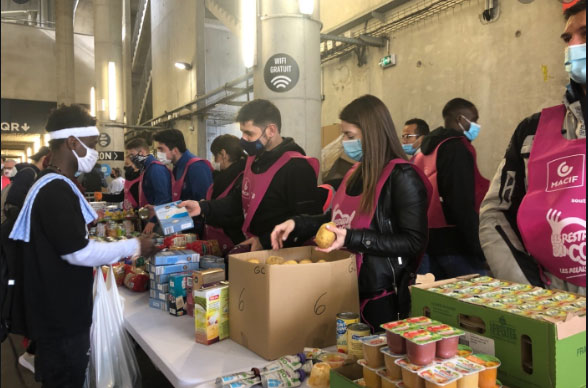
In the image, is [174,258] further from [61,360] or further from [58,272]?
[61,360]

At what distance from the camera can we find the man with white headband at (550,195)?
1.36 m

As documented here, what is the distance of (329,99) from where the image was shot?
8078 millimetres

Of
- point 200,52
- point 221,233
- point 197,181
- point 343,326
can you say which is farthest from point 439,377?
point 200,52

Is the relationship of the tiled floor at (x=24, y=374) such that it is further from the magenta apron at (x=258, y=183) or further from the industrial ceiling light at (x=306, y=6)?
the industrial ceiling light at (x=306, y=6)

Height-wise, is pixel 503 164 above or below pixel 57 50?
below

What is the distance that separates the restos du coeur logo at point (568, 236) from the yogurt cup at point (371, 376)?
71 centimetres

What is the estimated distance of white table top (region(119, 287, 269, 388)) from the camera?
1521 millimetres

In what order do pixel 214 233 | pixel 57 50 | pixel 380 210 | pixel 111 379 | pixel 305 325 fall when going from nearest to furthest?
1. pixel 305 325
2. pixel 380 210
3. pixel 111 379
4. pixel 214 233
5. pixel 57 50

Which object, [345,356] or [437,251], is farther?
[437,251]

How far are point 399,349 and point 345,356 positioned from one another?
0.41 meters

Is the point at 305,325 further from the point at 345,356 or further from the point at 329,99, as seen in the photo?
the point at 329,99

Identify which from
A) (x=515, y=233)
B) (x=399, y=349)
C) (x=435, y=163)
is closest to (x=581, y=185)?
(x=515, y=233)

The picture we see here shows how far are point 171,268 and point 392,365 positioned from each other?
1444 mm

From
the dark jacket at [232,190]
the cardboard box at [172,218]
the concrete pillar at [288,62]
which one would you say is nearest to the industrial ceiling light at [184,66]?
the concrete pillar at [288,62]
